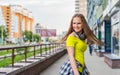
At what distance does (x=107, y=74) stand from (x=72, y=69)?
1207 cm

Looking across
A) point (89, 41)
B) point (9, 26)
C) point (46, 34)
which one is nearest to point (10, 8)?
point (9, 26)

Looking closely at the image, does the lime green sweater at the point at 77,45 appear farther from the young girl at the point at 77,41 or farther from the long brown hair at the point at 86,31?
the long brown hair at the point at 86,31

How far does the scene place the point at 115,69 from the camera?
781 inches

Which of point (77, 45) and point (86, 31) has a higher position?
point (86, 31)

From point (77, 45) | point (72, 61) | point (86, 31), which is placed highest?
point (86, 31)

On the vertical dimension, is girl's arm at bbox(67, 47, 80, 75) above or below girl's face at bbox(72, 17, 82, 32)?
below

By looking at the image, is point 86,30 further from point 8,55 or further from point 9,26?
point 9,26

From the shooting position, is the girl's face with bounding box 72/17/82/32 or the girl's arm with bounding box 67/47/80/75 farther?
the girl's face with bounding box 72/17/82/32

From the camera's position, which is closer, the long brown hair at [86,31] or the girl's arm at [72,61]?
the girl's arm at [72,61]

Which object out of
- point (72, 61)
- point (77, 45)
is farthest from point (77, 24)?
point (72, 61)

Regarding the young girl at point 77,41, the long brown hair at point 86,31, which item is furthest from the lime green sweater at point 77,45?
the long brown hair at point 86,31

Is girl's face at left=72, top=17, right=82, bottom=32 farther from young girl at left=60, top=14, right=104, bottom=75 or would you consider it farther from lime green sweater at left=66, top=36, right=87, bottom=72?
lime green sweater at left=66, top=36, right=87, bottom=72

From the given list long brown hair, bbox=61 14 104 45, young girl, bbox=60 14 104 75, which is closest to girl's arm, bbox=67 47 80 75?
young girl, bbox=60 14 104 75

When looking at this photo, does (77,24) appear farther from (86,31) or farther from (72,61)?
(72,61)
